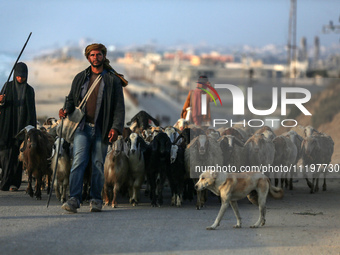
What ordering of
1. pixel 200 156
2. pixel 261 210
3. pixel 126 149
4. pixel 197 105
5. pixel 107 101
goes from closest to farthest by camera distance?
pixel 261 210, pixel 107 101, pixel 126 149, pixel 200 156, pixel 197 105

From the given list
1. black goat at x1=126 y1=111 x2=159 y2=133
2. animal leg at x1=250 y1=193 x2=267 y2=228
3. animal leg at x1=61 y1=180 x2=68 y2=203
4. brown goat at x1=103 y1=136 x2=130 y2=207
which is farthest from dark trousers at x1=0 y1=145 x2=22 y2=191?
animal leg at x1=250 y1=193 x2=267 y2=228

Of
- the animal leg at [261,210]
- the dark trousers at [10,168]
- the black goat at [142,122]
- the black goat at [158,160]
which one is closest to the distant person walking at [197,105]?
the black goat at [142,122]

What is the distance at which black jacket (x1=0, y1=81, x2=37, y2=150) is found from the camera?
16094 millimetres

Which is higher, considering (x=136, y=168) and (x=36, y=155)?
(x=36, y=155)

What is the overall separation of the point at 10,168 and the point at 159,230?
5993 millimetres

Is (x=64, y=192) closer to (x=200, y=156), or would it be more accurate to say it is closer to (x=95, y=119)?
(x=95, y=119)

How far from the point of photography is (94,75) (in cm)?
1262

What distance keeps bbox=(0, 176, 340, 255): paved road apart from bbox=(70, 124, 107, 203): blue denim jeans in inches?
14.6

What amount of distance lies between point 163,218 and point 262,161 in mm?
4567

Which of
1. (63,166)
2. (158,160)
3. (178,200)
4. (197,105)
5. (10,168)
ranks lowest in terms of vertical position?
Result: (178,200)

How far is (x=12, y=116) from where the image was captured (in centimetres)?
1627

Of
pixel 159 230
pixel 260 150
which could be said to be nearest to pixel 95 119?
pixel 159 230

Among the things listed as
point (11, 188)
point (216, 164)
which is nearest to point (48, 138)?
point (11, 188)

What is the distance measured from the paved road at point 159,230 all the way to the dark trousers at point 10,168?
1.85 metres
